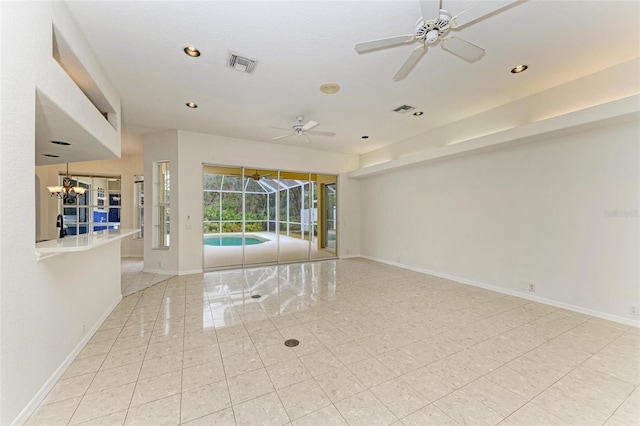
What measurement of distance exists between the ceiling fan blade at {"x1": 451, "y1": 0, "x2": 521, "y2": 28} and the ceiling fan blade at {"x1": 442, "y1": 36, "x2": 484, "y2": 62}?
0.44 ft

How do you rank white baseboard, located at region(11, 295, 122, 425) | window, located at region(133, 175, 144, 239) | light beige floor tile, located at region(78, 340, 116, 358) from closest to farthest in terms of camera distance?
white baseboard, located at region(11, 295, 122, 425), light beige floor tile, located at region(78, 340, 116, 358), window, located at region(133, 175, 144, 239)

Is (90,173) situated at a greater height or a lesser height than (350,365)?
greater

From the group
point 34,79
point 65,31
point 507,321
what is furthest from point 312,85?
point 507,321

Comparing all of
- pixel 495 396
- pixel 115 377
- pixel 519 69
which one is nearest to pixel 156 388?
pixel 115 377

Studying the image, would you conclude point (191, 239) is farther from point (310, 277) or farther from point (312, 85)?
point (312, 85)

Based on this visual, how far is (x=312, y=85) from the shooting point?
3748 mm

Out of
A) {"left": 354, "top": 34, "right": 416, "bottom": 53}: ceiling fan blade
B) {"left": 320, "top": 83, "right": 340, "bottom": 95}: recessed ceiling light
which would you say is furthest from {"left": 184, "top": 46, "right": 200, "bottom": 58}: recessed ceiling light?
{"left": 354, "top": 34, "right": 416, "bottom": 53}: ceiling fan blade

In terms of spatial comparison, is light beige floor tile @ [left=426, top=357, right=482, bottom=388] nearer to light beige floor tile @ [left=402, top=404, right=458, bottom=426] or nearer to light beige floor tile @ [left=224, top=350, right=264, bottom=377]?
light beige floor tile @ [left=402, top=404, right=458, bottom=426]

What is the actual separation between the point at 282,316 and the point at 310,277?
2.10 m

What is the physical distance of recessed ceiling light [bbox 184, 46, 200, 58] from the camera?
2902 millimetres

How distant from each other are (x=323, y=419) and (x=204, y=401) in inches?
36.8

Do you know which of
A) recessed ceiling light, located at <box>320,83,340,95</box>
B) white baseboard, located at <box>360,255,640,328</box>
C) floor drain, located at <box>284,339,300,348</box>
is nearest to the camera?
floor drain, located at <box>284,339,300,348</box>

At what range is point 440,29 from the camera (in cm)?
229

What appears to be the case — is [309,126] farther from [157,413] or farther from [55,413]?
[55,413]
